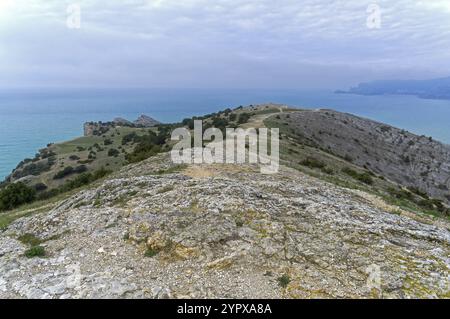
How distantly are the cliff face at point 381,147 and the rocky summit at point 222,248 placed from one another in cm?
4140

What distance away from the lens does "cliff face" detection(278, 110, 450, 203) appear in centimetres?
5884

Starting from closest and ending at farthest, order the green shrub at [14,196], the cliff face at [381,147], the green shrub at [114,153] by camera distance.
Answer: the green shrub at [14,196] → the cliff face at [381,147] → the green shrub at [114,153]

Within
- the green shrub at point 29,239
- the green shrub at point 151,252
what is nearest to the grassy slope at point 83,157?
the green shrub at point 29,239

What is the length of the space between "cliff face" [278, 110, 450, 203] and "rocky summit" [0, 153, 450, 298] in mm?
41400

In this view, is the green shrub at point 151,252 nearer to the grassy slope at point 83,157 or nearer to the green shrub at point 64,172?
the grassy slope at point 83,157

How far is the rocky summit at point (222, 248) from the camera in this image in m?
9.38

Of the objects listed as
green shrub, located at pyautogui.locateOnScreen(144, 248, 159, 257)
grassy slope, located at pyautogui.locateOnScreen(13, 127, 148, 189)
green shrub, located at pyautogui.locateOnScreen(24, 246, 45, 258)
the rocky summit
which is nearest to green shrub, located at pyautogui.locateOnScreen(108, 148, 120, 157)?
grassy slope, located at pyautogui.locateOnScreen(13, 127, 148, 189)

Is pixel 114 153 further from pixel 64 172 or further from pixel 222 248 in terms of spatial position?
pixel 222 248

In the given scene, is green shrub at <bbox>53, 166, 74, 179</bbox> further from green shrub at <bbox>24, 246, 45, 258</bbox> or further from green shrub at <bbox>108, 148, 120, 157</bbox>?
green shrub at <bbox>24, 246, 45, 258</bbox>

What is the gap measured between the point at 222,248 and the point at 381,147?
70.2m

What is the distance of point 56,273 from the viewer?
408 inches
